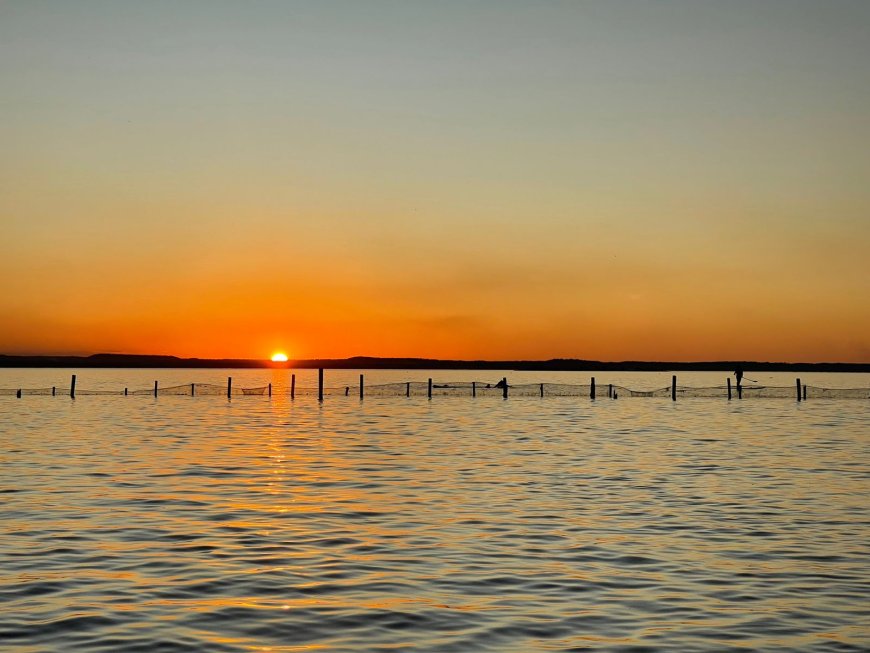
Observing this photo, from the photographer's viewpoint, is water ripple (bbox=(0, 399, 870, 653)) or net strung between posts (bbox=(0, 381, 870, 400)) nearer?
water ripple (bbox=(0, 399, 870, 653))

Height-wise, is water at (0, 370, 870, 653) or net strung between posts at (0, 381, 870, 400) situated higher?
net strung between posts at (0, 381, 870, 400)

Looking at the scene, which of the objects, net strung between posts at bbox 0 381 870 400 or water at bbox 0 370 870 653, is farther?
net strung between posts at bbox 0 381 870 400

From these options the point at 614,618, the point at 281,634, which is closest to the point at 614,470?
the point at 614,618

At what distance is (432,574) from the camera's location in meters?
14.0

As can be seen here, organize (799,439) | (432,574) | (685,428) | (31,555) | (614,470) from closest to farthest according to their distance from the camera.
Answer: (432,574) < (31,555) < (614,470) < (799,439) < (685,428)

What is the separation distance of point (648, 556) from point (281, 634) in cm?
675

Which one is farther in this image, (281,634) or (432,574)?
(432,574)

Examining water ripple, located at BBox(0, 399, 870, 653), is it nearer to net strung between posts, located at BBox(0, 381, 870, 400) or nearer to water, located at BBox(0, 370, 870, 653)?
water, located at BBox(0, 370, 870, 653)

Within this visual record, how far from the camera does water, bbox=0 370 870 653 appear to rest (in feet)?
36.1

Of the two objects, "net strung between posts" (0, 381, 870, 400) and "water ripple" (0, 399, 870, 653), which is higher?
"net strung between posts" (0, 381, 870, 400)

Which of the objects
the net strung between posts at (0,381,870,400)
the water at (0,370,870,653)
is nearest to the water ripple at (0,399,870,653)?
the water at (0,370,870,653)

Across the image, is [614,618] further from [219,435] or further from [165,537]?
[219,435]

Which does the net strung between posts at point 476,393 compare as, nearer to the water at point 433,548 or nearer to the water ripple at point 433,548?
the water ripple at point 433,548

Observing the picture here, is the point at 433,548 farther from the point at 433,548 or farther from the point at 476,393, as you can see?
the point at 476,393
